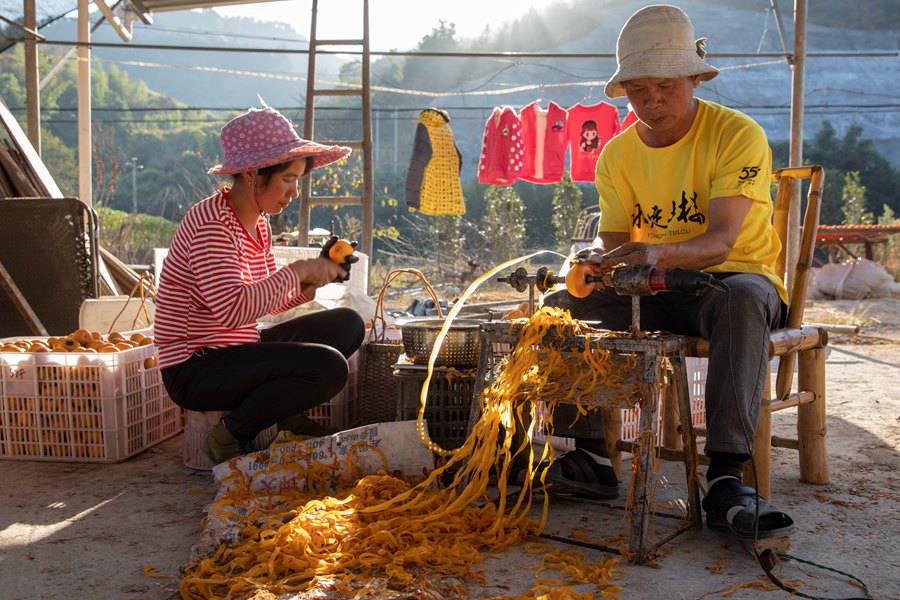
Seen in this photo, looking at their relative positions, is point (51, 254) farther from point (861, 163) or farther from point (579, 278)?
point (861, 163)

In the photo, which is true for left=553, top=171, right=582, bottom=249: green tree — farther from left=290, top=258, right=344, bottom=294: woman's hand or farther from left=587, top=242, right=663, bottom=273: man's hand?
left=587, top=242, right=663, bottom=273: man's hand

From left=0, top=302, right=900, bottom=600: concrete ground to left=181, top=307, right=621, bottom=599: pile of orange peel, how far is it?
0.10 m

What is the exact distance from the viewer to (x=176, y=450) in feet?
14.1

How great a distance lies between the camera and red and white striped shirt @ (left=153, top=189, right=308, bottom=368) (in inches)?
137

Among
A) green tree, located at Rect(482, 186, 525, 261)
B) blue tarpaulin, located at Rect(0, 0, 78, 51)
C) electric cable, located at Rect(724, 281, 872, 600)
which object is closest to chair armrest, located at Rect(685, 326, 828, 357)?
electric cable, located at Rect(724, 281, 872, 600)

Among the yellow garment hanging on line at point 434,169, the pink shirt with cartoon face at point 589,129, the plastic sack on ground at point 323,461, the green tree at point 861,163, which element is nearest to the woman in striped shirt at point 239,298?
the plastic sack on ground at point 323,461

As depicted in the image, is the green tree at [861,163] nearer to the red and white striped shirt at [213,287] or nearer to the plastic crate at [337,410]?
the plastic crate at [337,410]

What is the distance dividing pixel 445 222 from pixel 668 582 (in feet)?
60.4

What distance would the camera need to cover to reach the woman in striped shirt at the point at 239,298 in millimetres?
3498

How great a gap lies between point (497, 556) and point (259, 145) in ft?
6.16

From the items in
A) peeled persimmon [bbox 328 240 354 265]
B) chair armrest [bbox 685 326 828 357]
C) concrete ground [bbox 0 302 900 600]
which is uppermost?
peeled persimmon [bbox 328 240 354 265]

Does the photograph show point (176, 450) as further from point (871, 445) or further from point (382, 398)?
point (871, 445)

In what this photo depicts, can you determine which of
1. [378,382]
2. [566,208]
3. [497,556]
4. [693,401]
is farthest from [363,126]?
[566,208]

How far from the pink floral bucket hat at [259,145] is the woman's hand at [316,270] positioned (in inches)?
16.6
